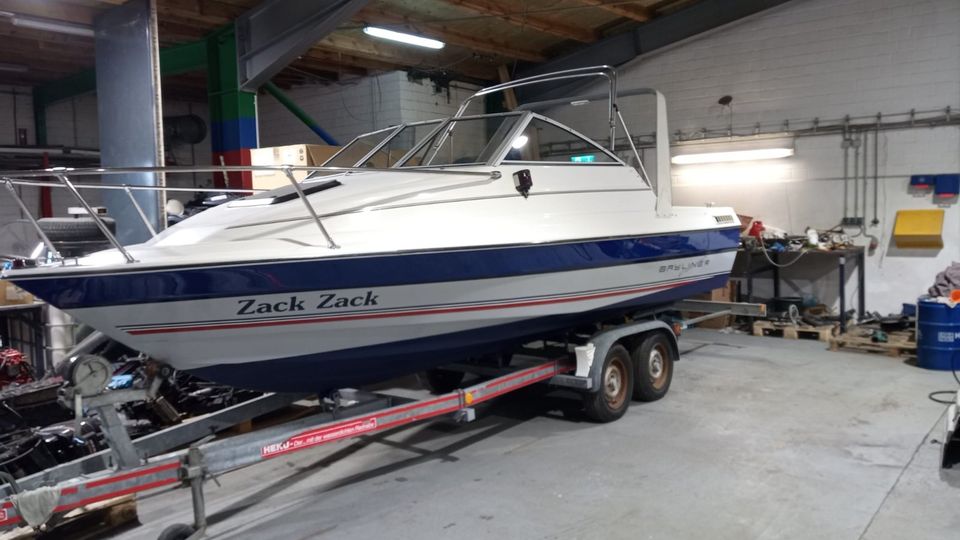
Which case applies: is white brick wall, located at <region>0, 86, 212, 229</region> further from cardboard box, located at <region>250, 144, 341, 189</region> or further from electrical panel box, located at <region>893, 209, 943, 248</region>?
electrical panel box, located at <region>893, 209, 943, 248</region>

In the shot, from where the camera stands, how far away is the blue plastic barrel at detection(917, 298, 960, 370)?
6.12 metres

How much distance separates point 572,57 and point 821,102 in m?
3.75

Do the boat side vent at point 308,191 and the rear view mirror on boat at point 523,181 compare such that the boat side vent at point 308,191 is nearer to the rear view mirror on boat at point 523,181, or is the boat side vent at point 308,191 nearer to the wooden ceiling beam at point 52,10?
the rear view mirror on boat at point 523,181

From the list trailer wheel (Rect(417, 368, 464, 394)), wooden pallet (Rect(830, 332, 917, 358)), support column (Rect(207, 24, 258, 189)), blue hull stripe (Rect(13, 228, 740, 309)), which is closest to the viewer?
blue hull stripe (Rect(13, 228, 740, 309))

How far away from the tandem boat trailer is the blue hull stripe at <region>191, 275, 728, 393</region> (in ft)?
0.54

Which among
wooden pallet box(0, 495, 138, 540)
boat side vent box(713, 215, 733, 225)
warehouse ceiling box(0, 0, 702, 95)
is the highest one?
warehouse ceiling box(0, 0, 702, 95)

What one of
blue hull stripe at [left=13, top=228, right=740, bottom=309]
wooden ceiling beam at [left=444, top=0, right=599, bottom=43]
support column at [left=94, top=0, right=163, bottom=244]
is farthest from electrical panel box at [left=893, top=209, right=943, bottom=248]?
support column at [left=94, top=0, right=163, bottom=244]

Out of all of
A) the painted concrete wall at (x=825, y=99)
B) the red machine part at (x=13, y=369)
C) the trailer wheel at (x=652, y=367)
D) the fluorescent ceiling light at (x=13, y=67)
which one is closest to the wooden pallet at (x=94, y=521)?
the red machine part at (x=13, y=369)

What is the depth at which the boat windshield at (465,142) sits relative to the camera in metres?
4.40

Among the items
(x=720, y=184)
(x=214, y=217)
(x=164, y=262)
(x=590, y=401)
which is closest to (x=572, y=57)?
(x=720, y=184)

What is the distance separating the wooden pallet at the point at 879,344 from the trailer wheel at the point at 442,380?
14.1ft

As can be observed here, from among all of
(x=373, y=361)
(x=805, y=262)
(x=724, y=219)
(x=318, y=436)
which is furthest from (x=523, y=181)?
(x=805, y=262)

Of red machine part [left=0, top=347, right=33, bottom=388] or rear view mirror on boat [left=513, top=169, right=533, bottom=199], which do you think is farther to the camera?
red machine part [left=0, top=347, right=33, bottom=388]

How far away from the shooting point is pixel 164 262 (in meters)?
2.87
